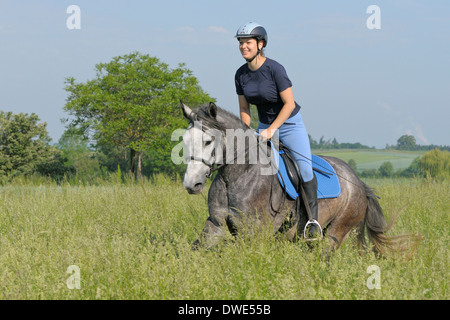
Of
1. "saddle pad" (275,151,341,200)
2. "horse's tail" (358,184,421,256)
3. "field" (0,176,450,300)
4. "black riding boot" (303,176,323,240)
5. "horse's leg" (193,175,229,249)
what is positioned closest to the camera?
"field" (0,176,450,300)

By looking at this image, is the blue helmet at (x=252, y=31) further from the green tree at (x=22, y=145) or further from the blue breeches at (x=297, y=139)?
the green tree at (x=22, y=145)

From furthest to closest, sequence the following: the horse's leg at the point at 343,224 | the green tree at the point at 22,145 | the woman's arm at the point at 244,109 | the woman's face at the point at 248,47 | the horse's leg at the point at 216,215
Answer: the green tree at the point at 22,145
the horse's leg at the point at 343,224
the woman's arm at the point at 244,109
the woman's face at the point at 248,47
the horse's leg at the point at 216,215

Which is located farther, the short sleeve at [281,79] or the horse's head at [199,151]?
the short sleeve at [281,79]

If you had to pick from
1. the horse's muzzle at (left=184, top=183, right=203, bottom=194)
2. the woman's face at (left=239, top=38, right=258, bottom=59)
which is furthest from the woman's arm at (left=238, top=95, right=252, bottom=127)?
the horse's muzzle at (left=184, top=183, right=203, bottom=194)

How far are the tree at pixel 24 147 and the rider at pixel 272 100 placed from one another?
31.4 m

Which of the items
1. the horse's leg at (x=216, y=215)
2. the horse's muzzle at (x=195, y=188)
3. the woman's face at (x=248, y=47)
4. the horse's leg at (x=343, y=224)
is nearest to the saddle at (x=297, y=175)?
the horse's leg at (x=343, y=224)

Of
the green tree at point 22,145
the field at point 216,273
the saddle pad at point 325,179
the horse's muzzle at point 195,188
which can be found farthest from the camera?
the green tree at point 22,145

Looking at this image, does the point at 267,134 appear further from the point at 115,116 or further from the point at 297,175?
the point at 115,116

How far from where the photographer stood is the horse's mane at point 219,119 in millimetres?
4402

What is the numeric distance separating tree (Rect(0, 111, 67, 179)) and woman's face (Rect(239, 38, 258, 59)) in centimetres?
3151

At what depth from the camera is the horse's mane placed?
4402 mm

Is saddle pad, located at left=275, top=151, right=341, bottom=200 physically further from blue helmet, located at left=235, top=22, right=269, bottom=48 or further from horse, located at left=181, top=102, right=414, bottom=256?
blue helmet, located at left=235, top=22, right=269, bottom=48
